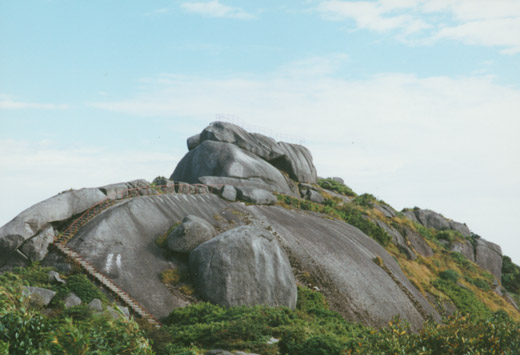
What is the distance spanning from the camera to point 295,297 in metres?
28.4

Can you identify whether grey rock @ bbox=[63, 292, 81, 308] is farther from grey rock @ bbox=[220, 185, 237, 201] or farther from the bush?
the bush

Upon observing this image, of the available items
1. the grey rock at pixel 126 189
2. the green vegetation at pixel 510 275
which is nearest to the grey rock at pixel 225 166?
the grey rock at pixel 126 189

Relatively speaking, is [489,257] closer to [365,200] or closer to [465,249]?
[465,249]

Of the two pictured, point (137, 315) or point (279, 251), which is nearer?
point (137, 315)

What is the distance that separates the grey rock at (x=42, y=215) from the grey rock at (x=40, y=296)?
4.12m

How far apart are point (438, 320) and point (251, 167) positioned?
64.6 ft

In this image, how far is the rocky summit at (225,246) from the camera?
26266 millimetres

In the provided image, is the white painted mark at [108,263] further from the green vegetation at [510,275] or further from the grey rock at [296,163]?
the green vegetation at [510,275]

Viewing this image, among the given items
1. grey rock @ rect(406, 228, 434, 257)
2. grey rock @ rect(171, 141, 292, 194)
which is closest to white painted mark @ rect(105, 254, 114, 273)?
grey rock @ rect(171, 141, 292, 194)

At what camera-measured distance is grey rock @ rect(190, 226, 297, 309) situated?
2653cm

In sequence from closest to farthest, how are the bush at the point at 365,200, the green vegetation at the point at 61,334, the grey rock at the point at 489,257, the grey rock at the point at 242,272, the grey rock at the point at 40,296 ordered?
1. the green vegetation at the point at 61,334
2. the grey rock at the point at 40,296
3. the grey rock at the point at 242,272
4. the bush at the point at 365,200
5. the grey rock at the point at 489,257

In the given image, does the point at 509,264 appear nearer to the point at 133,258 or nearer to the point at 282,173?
the point at 282,173

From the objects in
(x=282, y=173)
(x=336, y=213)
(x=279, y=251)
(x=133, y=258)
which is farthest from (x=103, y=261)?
(x=282, y=173)

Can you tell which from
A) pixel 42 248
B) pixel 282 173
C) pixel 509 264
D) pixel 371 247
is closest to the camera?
pixel 42 248
